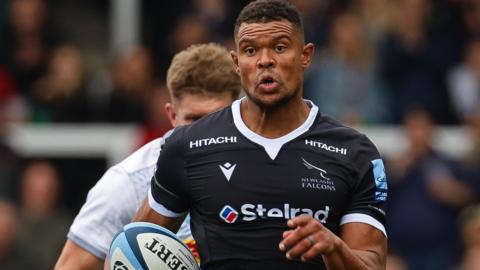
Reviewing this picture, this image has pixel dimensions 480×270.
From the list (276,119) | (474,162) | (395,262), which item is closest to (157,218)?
(276,119)

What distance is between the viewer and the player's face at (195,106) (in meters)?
6.72

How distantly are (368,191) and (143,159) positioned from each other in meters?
1.39

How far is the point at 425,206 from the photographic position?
11.9 m

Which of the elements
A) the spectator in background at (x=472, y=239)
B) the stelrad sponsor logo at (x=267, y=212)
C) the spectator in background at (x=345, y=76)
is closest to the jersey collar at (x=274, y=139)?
the stelrad sponsor logo at (x=267, y=212)

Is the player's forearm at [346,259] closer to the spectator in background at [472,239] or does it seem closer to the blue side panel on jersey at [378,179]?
the blue side panel on jersey at [378,179]

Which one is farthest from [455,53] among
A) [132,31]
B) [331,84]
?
[132,31]

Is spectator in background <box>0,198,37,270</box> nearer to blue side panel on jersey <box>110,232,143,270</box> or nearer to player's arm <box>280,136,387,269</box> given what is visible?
blue side panel on jersey <box>110,232,143,270</box>

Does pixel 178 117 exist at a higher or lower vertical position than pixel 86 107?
higher

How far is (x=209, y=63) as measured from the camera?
22.5 ft

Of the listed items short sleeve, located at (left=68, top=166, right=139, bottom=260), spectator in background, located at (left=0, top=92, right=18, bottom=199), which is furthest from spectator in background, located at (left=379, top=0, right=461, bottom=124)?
short sleeve, located at (left=68, top=166, right=139, bottom=260)

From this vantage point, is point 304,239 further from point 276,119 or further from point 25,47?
point 25,47

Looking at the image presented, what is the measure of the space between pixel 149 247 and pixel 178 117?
1.34 m

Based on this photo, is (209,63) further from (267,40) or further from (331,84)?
(331,84)

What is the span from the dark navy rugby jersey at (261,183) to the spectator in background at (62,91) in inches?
285
